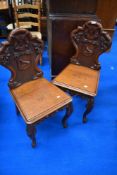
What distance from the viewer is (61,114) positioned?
1916 mm

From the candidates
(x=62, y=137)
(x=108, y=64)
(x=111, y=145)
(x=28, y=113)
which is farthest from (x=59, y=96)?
(x=108, y=64)

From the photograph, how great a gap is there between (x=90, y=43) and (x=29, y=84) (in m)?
0.78

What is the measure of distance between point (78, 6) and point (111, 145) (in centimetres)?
153

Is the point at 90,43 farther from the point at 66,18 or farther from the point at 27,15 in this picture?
the point at 27,15

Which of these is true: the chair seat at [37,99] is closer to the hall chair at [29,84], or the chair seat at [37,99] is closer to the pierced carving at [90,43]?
the hall chair at [29,84]

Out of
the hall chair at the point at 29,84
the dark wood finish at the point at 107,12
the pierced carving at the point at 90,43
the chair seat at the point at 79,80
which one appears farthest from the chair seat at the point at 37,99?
the dark wood finish at the point at 107,12

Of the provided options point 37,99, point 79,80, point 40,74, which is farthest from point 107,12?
point 37,99

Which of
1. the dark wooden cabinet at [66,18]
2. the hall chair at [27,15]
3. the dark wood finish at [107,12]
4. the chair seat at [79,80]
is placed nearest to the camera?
the chair seat at [79,80]

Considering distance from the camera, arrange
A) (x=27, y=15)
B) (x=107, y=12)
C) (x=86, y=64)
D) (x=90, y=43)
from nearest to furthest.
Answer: (x=90, y=43) < (x=86, y=64) < (x=27, y=15) < (x=107, y=12)

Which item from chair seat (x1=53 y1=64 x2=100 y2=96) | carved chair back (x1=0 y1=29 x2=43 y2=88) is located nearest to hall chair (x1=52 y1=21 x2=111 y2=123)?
chair seat (x1=53 y1=64 x2=100 y2=96)

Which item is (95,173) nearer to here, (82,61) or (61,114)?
(61,114)

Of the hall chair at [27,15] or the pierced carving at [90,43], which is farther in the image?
the hall chair at [27,15]

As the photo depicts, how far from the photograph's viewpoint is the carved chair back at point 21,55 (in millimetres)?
1348

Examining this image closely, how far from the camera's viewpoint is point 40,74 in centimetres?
167
